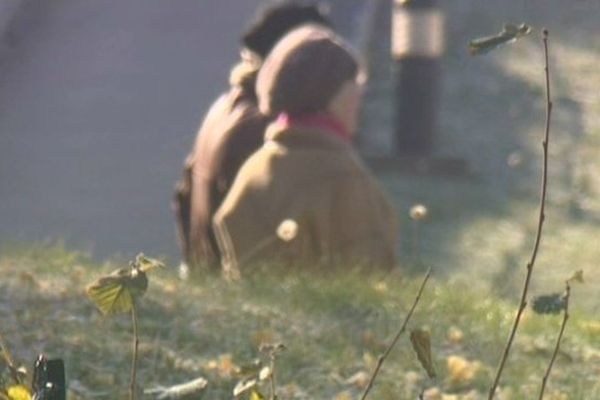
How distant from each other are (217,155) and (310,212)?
722mm

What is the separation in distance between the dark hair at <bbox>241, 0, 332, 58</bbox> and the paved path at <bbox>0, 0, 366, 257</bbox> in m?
1.79

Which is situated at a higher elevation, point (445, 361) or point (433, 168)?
point (445, 361)

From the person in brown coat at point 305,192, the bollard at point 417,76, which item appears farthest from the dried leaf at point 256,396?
the bollard at point 417,76

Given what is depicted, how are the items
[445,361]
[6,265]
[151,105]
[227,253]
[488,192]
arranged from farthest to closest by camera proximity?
[151,105], [488,192], [227,253], [6,265], [445,361]

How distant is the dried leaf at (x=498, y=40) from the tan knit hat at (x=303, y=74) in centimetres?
462

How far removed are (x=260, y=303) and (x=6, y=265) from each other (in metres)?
0.94

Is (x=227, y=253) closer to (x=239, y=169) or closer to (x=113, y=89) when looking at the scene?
(x=239, y=169)

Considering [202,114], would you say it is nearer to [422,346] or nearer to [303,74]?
[303,74]

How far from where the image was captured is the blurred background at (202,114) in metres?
11.3

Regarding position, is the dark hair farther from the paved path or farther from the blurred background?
the paved path

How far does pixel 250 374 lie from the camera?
10.9ft

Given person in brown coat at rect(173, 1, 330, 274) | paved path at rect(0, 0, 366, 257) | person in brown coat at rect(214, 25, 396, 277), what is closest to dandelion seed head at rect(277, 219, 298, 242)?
person in brown coat at rect(214, 25, 396, 277)

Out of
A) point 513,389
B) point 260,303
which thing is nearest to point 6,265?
point 260,303

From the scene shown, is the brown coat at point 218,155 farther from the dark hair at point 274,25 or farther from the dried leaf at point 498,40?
the dried leaf at point 498,40
